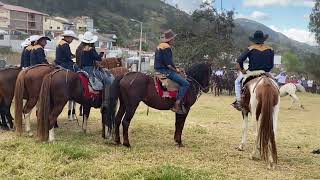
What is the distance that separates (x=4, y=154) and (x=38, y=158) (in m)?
0.80

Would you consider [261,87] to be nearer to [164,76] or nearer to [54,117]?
[164,76]

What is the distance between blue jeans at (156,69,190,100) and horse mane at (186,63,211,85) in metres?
0.54

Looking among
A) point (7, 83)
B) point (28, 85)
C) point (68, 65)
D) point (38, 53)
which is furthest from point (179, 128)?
point (7, 83)

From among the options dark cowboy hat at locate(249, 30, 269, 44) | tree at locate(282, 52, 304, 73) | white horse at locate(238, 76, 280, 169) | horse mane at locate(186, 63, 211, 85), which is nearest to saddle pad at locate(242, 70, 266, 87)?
white horse at locate(238, 76, 280, 169)

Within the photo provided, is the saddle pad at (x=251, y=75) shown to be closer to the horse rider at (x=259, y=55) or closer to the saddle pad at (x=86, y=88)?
the horse rider at (x=259, y=55)

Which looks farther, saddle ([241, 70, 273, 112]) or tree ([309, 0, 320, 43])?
tree ([309, 0, 320, 43])

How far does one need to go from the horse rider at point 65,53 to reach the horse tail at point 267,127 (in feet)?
16.3

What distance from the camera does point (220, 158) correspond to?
29.9ft

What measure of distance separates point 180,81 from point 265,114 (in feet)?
7.50

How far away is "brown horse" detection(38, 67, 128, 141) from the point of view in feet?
32.1

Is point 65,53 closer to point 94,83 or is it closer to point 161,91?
point 94,83

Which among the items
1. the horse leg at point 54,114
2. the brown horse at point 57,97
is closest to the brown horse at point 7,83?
the brown horse at point 57,97

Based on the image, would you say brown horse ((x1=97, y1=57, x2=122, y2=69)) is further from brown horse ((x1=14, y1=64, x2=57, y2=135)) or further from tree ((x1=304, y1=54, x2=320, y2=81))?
tree ((x1=304, y1=54, x2=320, y2=81))

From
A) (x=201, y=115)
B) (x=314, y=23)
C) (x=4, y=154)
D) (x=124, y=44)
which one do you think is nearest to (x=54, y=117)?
(x=4, y=154)
